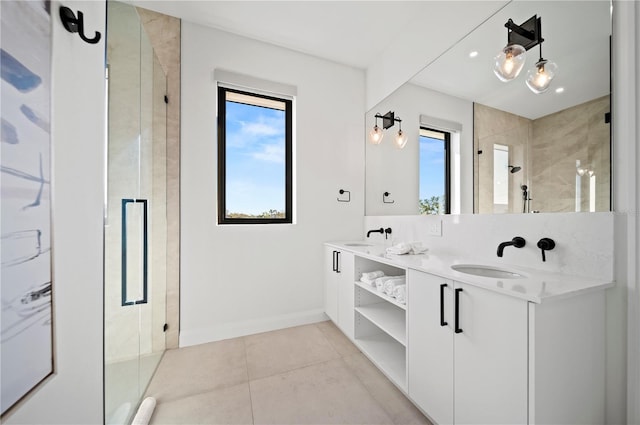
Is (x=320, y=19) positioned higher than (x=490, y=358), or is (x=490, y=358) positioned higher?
(x=320, y=19)

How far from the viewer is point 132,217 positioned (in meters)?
1.29

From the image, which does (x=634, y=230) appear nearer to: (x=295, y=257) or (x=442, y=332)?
(x=442, y=332)

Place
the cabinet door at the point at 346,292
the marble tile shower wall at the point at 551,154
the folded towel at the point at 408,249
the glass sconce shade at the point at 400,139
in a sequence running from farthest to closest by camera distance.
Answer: the glass sconce shade at the point at 400,139
the cabinet door at the point at 346,292
the folded towel at the point at 408,249
the marble tile shower wall at the point at 551,154

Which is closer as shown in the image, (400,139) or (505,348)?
(505,348)

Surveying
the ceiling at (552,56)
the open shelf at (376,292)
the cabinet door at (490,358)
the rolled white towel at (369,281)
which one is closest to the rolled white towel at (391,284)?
the open shelf at (376,292)

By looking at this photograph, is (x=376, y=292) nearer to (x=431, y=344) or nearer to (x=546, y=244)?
(x=431, y=344)

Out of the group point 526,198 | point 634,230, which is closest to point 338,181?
point 526,198

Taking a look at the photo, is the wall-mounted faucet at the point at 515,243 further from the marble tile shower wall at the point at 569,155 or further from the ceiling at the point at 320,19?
the ceiling at the point at 320,19

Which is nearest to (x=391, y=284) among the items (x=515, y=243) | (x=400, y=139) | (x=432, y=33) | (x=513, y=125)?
(x=515, y=243)

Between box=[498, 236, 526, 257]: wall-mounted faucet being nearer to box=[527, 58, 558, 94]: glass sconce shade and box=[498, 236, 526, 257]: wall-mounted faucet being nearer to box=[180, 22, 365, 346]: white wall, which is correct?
box=[527, 58, 558, 94]: glass sconce shade

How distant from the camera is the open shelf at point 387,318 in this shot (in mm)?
1504

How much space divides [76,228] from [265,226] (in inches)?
63.8

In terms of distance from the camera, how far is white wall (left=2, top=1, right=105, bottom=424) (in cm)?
61

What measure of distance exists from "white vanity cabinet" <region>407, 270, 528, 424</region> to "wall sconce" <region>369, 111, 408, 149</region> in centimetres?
137
